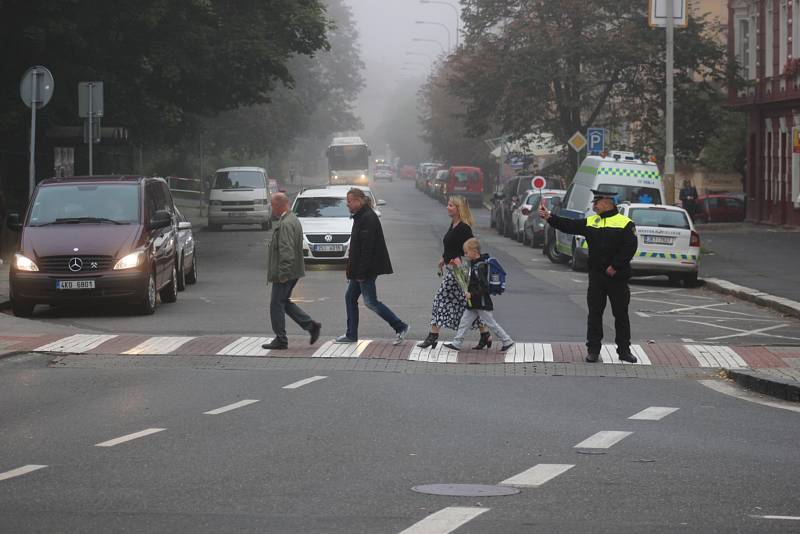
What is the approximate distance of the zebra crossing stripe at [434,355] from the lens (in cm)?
1441

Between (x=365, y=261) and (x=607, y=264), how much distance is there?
8.60 feet

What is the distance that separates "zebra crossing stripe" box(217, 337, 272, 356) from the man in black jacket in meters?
0.99

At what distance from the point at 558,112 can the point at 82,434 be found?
155ft

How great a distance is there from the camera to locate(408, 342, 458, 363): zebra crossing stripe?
47.3 feet

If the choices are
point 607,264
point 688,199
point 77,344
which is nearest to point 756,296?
point 607,264

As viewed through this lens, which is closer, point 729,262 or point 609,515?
point 609,515

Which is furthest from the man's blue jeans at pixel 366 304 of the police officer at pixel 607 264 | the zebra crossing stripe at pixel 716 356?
the zebra crossing stripe at pixel 716 356

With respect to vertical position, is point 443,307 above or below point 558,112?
below

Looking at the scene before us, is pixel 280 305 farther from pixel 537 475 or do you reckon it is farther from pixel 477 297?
pixel 537 475

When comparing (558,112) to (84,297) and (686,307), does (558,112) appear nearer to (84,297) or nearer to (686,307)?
(686,307)

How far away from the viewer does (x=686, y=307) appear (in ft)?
71.3

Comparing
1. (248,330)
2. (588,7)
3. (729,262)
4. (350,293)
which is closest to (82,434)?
(350,293)

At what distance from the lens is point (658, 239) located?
26281 mm

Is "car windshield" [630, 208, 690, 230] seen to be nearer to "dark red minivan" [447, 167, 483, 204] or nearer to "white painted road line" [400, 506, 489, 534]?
"white painted road line" [400, 506, 489, 534]
